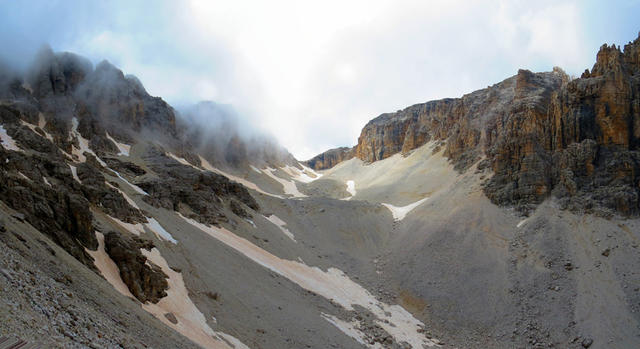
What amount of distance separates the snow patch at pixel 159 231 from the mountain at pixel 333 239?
0.18m

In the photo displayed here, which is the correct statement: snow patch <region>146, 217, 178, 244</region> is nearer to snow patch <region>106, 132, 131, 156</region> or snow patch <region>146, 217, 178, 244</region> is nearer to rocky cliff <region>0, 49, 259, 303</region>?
Answer: rocky cliff <region>0, 49, 259, 303</region>

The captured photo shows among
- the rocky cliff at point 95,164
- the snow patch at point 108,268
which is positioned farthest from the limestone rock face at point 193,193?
the snow patch at point 108,268

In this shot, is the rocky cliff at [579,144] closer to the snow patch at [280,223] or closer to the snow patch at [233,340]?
the snow patch at [280,223]

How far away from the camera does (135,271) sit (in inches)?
796

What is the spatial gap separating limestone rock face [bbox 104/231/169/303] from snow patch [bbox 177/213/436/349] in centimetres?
1458

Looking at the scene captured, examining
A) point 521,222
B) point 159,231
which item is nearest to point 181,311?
point 159,231

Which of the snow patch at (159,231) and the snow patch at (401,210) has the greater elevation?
the snow patch at (401,210)

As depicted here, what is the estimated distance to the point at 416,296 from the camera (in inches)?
1515

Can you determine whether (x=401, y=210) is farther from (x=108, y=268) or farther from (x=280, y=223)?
(x=108, y=268)

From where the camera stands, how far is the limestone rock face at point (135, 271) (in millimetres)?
19562

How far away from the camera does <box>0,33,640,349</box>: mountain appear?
1698 centimetres

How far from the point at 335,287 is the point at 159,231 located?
59.3ft

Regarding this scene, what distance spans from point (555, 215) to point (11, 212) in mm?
49767

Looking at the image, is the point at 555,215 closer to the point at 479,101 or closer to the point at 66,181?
the point at 479,101
